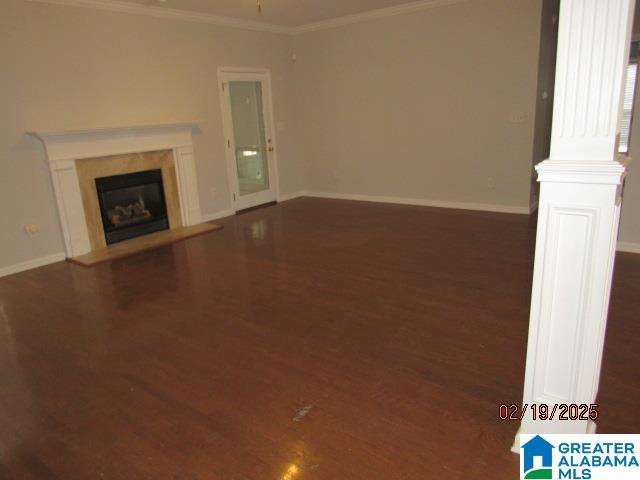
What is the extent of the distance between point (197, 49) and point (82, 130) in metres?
2.00

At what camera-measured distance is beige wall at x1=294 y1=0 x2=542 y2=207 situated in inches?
218

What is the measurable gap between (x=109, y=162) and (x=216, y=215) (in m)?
1.70

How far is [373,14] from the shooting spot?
6340 millimetres

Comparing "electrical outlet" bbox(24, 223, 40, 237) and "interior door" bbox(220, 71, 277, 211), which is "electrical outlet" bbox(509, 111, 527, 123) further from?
"electrical outlet" bbox(24, 223, 40, 237)

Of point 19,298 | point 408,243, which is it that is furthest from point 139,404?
point 408,243

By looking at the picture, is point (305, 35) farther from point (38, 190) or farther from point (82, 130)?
point (38, 190)

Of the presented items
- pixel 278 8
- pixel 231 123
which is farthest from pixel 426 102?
pixel 231 123

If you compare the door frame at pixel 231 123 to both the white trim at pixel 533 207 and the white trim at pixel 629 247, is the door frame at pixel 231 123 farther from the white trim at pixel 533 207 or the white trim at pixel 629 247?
the white trim at pixel 629 247

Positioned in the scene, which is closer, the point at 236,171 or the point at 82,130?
the point at 82,130

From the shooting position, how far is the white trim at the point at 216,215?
635 cm

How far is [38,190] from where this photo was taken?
15.3 feet

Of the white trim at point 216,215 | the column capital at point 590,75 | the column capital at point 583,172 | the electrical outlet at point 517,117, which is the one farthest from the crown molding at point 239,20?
the column capital at point 583,172

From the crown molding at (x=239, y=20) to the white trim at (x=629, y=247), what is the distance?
354 cm

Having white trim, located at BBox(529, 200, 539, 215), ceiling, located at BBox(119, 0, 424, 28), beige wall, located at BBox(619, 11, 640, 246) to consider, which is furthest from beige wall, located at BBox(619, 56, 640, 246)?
ceiling, located at BBox(119, 0, 424, 28)
